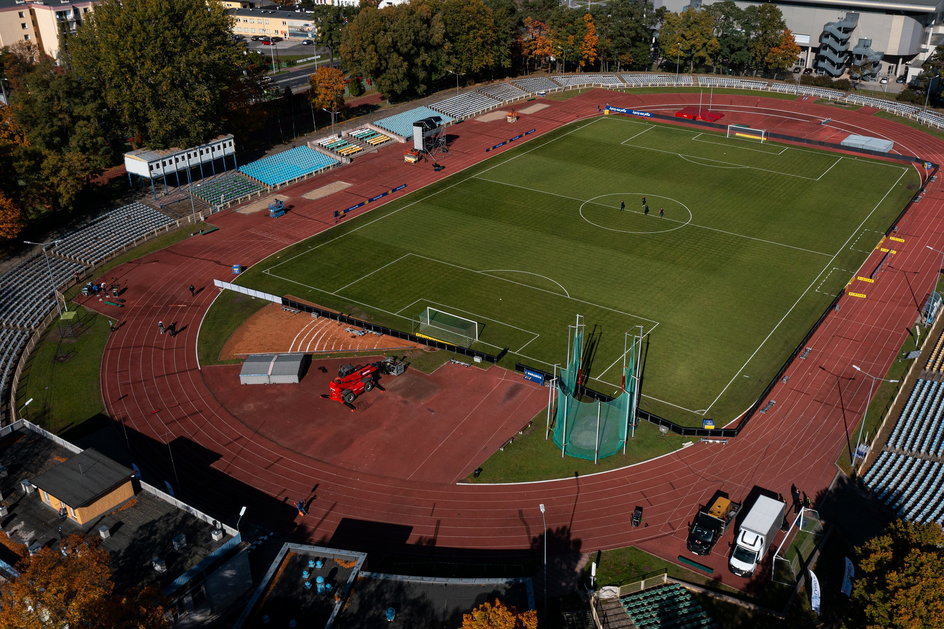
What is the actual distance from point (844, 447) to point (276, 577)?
46.6 meters

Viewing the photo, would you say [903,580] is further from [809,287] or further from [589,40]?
[589,40]

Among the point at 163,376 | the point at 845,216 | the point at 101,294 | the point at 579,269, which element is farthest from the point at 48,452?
the point at 845,216

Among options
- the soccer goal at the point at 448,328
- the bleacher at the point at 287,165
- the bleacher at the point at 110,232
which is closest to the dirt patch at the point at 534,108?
the bleacher at the point at 287,165

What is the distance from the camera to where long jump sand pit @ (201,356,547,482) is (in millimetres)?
67625

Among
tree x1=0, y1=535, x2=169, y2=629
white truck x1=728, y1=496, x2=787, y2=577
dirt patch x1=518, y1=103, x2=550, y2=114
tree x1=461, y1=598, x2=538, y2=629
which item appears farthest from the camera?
dirt patch x1=518, y1=103, x2=550, y2=114

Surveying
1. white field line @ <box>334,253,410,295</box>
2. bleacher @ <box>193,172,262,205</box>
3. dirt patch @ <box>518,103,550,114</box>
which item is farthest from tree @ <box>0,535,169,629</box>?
dirt patch @ <box>518,103,550,114</box>

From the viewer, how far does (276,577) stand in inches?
2026

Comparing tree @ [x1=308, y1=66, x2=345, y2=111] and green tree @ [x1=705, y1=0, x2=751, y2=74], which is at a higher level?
green tree @ [x1=705, y1=0, x2=751, y2=74]

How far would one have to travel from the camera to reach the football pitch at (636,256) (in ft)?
270

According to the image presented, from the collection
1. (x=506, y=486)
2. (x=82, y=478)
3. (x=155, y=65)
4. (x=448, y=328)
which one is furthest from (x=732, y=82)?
(x=82, y=478)

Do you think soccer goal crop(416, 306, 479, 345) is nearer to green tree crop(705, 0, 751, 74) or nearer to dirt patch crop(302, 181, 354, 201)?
dirt patch crop(302, 181, 354, 201)

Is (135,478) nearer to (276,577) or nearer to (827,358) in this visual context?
(276,577)

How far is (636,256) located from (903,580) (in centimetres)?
5915

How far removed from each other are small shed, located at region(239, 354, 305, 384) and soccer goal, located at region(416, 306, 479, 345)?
1349cm
